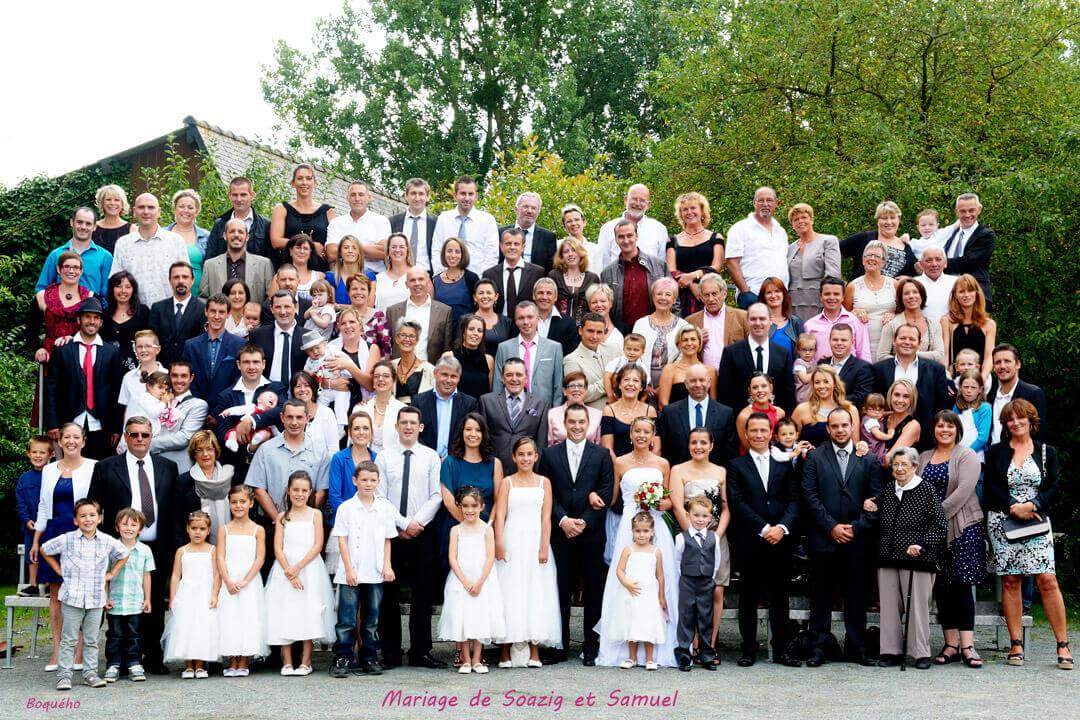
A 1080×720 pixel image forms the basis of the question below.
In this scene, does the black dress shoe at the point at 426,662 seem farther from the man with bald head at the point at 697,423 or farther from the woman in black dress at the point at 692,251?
the woman in black dress at the point at 692,251

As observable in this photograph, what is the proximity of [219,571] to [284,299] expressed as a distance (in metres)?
2.47

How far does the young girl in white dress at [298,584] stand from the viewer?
30.4ft

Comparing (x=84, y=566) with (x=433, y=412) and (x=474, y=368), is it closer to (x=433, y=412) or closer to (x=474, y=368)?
(x=433, y=412)

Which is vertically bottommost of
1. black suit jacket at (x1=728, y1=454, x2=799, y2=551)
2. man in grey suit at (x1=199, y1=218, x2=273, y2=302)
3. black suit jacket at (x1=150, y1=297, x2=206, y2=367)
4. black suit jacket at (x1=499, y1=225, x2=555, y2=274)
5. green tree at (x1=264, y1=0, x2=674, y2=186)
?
black suit jacket at (x1=728, y1=454, x2=799, y2=551)

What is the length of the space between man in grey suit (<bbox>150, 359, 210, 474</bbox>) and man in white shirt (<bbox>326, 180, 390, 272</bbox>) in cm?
250

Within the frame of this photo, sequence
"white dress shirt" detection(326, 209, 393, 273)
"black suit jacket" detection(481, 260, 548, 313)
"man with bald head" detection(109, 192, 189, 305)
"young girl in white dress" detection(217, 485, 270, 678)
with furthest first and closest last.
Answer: "white dress shirt" detection(326, 209, 393, 273) < "black suit jacket" detection(481, 260, 548, 313) < "man with bald head" detection(109, 192, 189, 305) < "young girl in white dress" detection(217, 485, 270, 678)

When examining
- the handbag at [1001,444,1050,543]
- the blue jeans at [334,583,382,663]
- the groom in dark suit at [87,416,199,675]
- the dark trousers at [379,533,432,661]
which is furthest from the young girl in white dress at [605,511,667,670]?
the groom in dark suit at [87,416,199,675]

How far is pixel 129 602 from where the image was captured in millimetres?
9047

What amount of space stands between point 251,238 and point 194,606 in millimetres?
4372

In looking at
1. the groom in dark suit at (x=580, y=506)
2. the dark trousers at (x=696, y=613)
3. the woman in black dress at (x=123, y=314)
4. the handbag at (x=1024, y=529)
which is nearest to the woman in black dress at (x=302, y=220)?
the woman in black dress at (x=123, y=314)

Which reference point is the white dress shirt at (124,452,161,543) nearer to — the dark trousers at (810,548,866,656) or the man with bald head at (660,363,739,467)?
the man with bald head at (660,363,739,467)

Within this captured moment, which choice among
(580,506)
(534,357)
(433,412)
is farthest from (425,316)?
(580,506)

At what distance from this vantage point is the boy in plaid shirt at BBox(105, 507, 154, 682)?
9031 mm

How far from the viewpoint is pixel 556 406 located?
1055 centimetres
